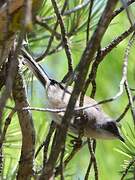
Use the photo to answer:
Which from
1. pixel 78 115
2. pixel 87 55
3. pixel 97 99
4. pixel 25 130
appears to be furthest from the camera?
pixel 97 99

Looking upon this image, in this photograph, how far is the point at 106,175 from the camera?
1449 millimetres

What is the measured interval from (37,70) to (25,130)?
228mm

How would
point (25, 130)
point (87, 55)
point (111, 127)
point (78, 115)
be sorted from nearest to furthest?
point (87, 55), point (25, 130), point (78, 115), point (111, 127)

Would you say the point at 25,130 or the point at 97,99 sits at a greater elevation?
the point at 97,99

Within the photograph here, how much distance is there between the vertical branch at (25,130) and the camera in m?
0.78

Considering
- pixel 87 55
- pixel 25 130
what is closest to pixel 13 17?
pixel 87 55

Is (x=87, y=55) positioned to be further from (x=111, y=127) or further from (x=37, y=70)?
(x=111, y=127)

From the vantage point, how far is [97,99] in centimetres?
179

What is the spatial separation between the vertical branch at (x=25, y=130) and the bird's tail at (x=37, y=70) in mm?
83

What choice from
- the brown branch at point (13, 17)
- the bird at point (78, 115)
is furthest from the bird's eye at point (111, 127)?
the brown branch at point (13, 17)

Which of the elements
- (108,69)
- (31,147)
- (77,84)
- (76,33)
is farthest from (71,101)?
(108,69)

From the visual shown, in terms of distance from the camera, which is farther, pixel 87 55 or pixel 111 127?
pixel 111 127

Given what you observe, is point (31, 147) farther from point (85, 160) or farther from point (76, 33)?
point (85, 160)

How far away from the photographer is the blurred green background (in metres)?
1.17
